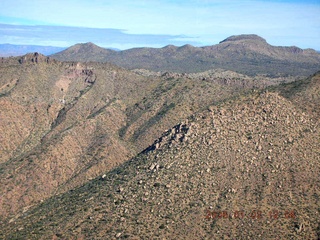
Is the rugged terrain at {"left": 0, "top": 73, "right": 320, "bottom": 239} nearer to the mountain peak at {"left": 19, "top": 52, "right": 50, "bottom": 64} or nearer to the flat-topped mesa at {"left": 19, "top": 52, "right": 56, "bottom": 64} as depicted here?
the flat-topped mesa at {"left": 19, "top": 52, "right": 56, "bottom": 64}

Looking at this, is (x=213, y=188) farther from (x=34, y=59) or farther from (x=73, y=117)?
(x=34, y=59)

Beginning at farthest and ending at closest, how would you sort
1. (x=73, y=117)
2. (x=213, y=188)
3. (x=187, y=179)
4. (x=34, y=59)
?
(x=34, y=59), (x=73, y=117), (x=187, y=179), (x=213, y=188)

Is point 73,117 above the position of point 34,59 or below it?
below

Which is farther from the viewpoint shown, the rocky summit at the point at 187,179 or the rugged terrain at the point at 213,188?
the rocky summit at the point at 187,179

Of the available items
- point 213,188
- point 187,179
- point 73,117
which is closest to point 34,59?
point 73,117

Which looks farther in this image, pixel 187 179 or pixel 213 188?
pixel 187 179

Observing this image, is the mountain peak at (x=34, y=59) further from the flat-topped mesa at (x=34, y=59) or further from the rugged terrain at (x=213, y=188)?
the rugged terrain at (x=213, y=188)

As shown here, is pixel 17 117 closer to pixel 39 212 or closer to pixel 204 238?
pixel 39 212

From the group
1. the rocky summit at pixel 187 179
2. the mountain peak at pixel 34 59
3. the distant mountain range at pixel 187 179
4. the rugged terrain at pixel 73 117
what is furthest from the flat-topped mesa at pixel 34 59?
the rocky summit at pixel 187 179
